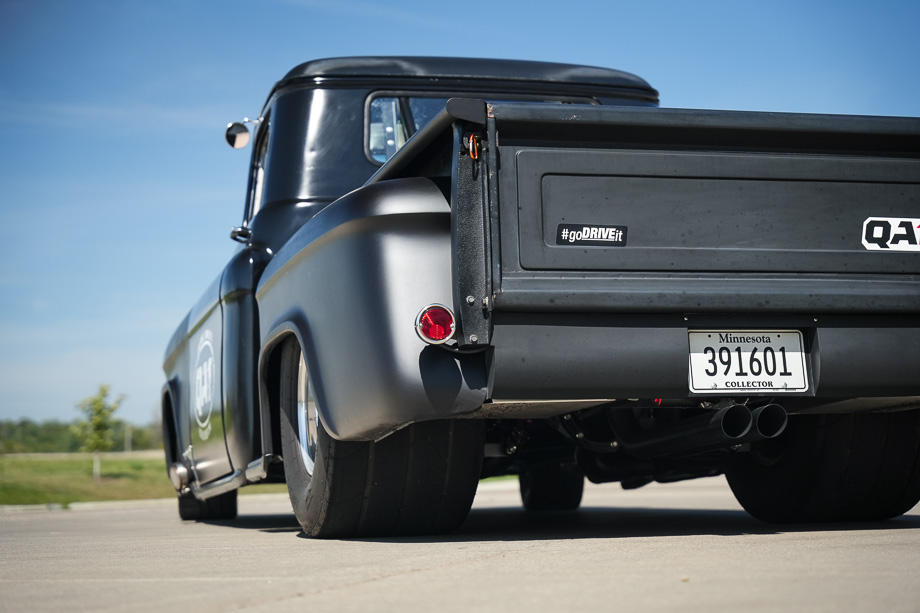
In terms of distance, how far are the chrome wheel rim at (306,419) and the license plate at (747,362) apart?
5.71 feet

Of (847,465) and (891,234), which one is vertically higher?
(891,234)

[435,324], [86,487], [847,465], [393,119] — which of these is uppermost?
[393,119]

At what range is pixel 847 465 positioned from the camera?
4.76 m

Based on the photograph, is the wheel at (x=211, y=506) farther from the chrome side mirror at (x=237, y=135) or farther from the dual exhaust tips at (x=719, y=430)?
the dual exhaust tips at (x=719, y=430)

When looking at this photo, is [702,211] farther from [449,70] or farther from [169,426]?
[169,426]

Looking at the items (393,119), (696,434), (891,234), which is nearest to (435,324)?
(696,434)

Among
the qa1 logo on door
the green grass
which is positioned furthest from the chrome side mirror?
the green grass

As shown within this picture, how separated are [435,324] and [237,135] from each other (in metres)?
2.86

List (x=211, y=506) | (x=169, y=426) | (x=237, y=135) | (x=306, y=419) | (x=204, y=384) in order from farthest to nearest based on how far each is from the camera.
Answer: (x=169, y=426) < (x=211, y=506) < (x=204, y=384) < (x=237, y=135) < (x=306, y=419)

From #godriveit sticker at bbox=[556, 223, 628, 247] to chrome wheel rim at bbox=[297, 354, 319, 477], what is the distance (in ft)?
4.81

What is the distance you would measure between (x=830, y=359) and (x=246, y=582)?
7.28 feet

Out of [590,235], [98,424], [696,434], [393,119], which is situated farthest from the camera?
[98,424]

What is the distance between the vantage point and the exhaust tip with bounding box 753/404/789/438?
387cm

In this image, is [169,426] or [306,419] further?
[169,426]
